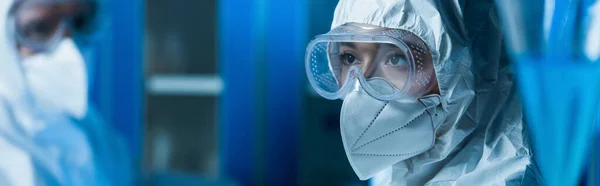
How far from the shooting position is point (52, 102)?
5.83 feet

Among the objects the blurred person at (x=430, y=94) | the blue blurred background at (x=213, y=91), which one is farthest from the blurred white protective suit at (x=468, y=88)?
the blue blurred background at (x=213, y=91)

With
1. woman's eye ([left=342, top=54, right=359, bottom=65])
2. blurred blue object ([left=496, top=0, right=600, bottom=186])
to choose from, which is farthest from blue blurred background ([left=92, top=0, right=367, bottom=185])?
blurred blue object ([left=496, top=0, right=600, bottom=186])

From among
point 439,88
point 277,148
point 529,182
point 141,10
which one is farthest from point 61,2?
point 529,182

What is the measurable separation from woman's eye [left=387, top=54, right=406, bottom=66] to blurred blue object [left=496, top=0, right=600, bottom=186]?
5.9 inches

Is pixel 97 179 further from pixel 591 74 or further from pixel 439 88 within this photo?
pixel 591 74

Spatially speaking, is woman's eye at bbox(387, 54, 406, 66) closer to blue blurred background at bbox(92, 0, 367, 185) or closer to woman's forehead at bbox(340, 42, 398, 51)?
woman's forehead at bbox(340, 42, 398, 51)

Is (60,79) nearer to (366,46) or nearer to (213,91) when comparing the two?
(213,91)

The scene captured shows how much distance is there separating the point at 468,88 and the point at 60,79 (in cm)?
136

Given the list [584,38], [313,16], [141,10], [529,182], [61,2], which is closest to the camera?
[584,38]

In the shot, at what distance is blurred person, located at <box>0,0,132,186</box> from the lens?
164cm

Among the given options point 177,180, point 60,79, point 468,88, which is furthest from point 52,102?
point 468,88

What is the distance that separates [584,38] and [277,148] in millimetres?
1325

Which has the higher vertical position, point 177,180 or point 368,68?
point 368,68

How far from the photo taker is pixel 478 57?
2.72ft
